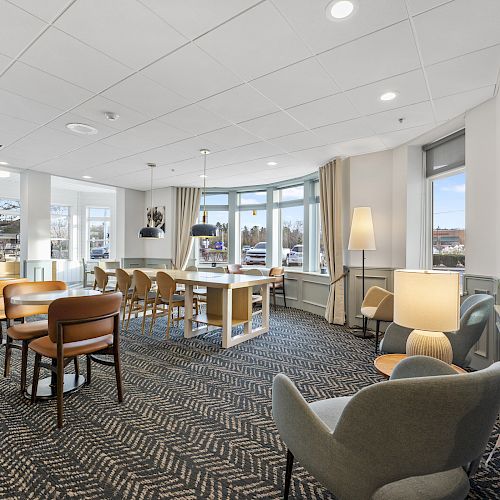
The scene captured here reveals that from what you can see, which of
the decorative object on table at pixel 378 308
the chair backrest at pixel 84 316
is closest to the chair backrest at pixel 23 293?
the chair backrest at pixel 84 316

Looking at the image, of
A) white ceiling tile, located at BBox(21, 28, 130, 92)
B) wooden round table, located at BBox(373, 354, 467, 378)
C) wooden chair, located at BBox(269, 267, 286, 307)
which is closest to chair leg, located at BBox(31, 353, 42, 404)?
white ceiling tile, located at BBox(21, 28, 130, 92)

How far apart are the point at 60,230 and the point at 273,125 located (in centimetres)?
809

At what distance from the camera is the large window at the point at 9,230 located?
863 centimetres

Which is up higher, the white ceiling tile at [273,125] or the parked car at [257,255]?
the white ceiling tile at [273,125]

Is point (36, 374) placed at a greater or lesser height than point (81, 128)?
lesser

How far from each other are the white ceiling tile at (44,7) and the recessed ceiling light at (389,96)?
9.05 feet

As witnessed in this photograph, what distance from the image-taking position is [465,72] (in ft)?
9.23

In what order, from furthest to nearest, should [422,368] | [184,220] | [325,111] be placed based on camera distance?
1. [184,220]
2. [325,111]
3. [422,368]

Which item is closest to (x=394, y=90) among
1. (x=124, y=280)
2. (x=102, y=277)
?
(x=124, y=280)

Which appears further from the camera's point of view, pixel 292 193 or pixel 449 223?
pixel 292 193

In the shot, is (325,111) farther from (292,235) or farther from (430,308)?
(292,235)

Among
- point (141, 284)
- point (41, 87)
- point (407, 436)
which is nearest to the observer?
point (407, 436)

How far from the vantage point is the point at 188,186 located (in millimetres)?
8211

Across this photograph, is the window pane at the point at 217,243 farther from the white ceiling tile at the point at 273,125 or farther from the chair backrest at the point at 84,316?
the chair backrest at the point at 84,316
